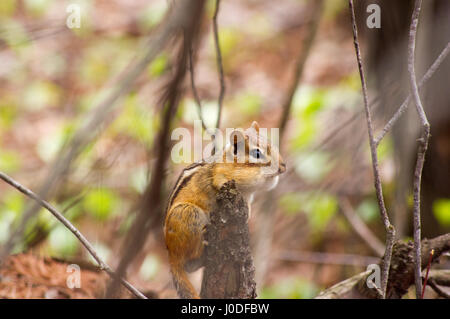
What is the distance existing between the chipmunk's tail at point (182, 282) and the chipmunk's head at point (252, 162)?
280mm

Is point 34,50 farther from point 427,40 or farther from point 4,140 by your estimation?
point 427,40

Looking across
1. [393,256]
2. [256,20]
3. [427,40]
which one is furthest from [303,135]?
[256,20]

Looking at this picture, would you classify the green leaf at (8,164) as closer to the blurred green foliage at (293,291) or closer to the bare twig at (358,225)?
the blurred green foliage at (293,291)

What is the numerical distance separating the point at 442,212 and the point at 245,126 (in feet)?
3.38

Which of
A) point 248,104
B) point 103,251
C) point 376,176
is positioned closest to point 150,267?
point 103,251

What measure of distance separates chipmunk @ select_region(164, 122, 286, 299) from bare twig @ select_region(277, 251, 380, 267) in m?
0.85

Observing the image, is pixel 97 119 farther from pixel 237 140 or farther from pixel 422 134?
pixel 422 134

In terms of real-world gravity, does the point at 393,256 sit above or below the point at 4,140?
below

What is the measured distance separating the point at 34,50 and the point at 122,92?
10.7 feet

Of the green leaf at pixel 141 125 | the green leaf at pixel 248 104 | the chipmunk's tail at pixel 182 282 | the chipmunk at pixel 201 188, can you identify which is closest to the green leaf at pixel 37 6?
the green leaf at pixel 248 104

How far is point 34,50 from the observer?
12.0 feet

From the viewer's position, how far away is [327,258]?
2.27m

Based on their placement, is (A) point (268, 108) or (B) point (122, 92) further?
(A) point (268, 108)
